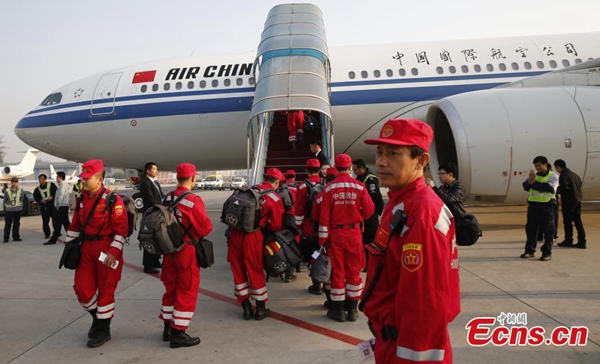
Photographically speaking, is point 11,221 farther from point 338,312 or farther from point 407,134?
point 407,134

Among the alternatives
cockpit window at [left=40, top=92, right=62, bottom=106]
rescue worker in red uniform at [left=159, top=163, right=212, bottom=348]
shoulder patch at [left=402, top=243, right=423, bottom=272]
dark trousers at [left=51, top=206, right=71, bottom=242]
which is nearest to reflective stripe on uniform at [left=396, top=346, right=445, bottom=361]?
shoulder patch at [left=402, top=243, right=423, bottom=272]

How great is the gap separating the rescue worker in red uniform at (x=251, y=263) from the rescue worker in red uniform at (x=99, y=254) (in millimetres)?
1152

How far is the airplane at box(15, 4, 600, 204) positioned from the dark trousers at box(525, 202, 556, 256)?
2.61 m

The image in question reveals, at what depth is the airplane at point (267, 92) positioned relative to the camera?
1020 centimetres

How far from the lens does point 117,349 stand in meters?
3.65

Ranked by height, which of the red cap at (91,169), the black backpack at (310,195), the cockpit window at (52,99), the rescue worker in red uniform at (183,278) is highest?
the cockpit window at (52,99)

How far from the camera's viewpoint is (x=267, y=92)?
9383 mm

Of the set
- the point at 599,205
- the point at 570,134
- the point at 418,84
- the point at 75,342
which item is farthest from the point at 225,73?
the point at 599,205

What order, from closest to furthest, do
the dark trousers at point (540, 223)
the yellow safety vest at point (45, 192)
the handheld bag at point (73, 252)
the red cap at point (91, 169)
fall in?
the handheld bag at point (73, 252) → the red cap at point (91, 169) → the dark trousers at point (540, 223) → the yellow safety vest at point (45, 192)

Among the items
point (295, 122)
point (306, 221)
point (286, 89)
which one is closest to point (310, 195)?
point (306, 221)

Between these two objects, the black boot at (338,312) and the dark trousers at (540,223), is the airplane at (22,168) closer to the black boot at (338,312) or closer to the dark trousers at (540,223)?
the black boot at (338,312)

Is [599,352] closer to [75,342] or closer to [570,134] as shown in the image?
[75,342]

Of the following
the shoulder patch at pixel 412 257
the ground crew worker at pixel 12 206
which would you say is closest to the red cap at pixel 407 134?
the shoulder patch at pixel 412 257

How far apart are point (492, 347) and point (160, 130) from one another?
1112 centimetres
